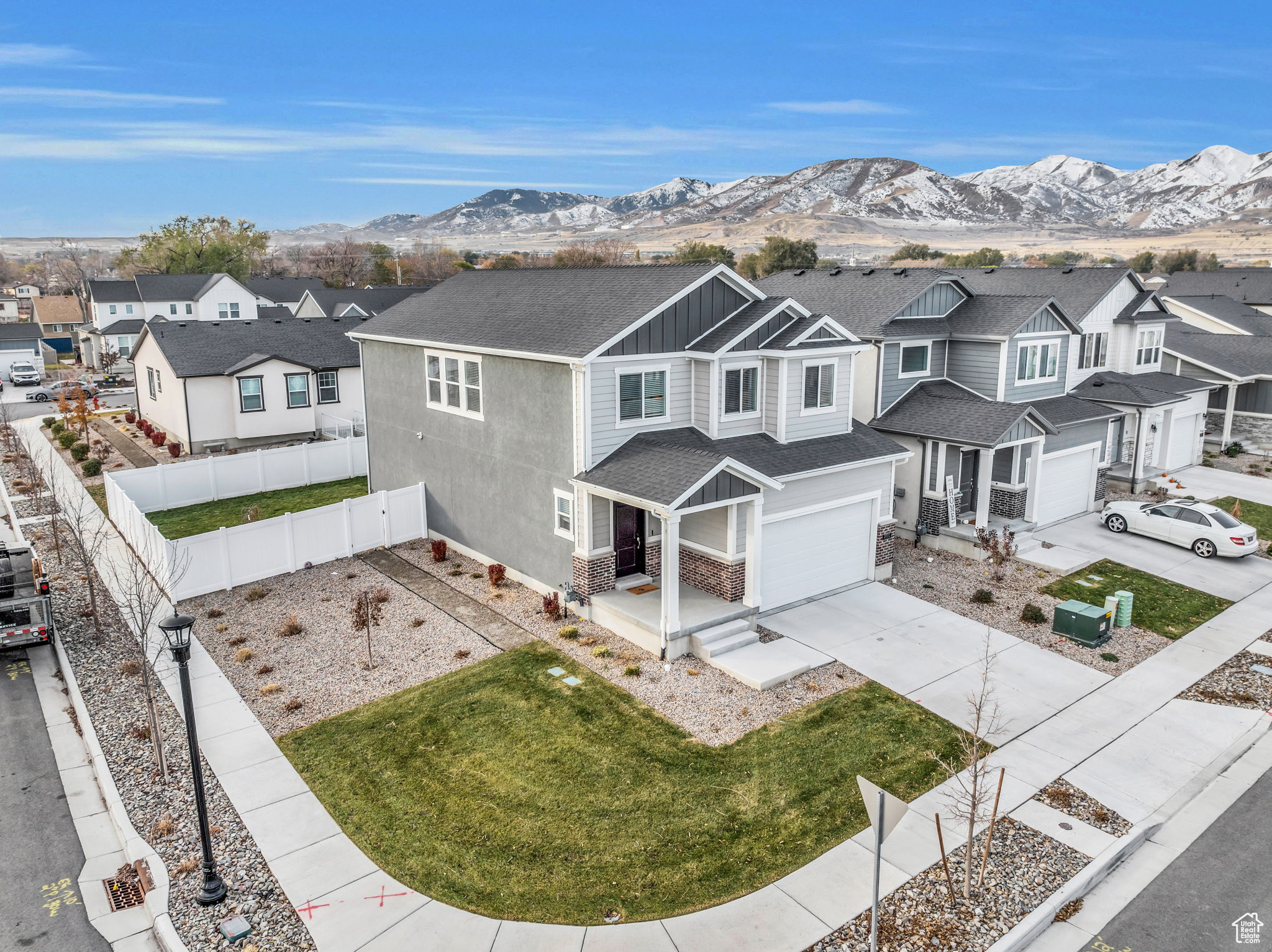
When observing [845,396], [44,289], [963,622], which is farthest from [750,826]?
[44,289]

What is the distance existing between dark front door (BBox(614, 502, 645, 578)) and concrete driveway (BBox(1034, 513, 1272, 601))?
38.5 feet

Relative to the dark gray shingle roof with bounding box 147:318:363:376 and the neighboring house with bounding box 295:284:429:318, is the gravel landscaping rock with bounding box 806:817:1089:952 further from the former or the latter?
the neighboring house with bounding box 295:284:429:318

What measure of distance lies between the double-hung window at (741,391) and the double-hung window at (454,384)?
5.81 meters

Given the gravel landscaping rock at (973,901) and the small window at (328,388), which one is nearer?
the gravel landscaping rock at (973,901)

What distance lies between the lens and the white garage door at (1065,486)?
23.2m

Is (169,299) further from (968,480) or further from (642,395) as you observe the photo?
(968,480)

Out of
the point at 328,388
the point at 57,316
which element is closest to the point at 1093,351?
the point at 328,388

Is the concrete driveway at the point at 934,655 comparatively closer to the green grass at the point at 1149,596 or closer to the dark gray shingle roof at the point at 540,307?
the green grass at the point at 1149,596

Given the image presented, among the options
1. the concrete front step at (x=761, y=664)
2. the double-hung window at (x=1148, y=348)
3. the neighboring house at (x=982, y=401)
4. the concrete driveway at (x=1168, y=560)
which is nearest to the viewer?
the concrete front step at (x=761, y=664)

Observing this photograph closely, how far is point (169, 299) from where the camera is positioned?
6569 cm

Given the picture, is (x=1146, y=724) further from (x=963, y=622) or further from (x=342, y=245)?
(x=342, y=245)

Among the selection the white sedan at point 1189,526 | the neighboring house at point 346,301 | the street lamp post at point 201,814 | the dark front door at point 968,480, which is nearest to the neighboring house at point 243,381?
the dark front door at point 968,480

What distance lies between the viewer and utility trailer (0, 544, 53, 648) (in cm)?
1480

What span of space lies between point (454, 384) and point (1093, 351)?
72.0ft
